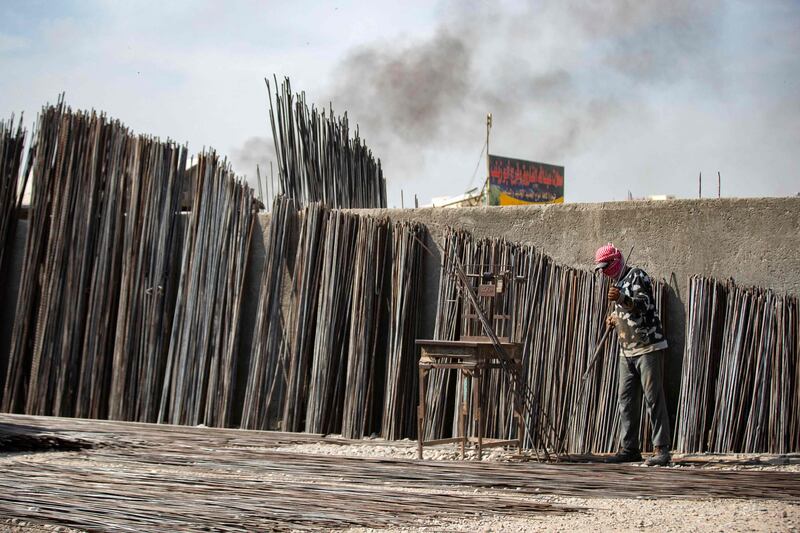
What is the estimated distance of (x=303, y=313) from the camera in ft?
25.6

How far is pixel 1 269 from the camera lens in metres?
9.35

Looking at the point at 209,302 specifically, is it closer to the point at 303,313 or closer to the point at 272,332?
the point at 272,332

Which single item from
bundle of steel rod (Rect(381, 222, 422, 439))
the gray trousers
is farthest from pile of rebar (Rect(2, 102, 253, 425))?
the gray trousers

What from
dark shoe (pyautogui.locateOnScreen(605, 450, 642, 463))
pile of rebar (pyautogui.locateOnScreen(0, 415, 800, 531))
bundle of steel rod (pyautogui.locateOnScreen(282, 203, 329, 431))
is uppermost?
bundle of steel rod (pyautogui.locateOnScreen(282, 203, 329, 431))

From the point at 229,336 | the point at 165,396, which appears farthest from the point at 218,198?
the point at 165,396

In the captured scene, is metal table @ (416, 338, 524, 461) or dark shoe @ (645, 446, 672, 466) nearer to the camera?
dark shoe @ (645, 446, 672, 466)

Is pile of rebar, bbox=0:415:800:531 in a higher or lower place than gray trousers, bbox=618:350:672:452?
lower

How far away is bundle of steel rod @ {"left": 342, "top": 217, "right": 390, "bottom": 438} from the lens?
7.48m

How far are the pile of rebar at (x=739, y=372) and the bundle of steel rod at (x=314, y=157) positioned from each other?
10.6 feet

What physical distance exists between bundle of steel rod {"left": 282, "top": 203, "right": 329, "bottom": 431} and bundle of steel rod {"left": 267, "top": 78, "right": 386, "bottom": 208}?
1.74 ft

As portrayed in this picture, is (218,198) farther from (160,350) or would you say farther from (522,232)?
(522,232)

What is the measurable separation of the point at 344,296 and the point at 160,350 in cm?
178

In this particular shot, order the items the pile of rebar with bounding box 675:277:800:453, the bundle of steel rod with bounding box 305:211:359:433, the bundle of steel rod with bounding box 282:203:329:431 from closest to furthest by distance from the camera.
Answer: the pile of rebar with bounding box 675:277:800:453 < the bundle of steel rod with bounding box 305:211:359:433 < the bundle of steel rod with bounding box 282:203:329:431

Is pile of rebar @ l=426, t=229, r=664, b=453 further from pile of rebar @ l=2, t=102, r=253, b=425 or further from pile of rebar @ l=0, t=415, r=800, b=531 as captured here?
pile of rebar @ l=2, t=102, r=253, b=425
